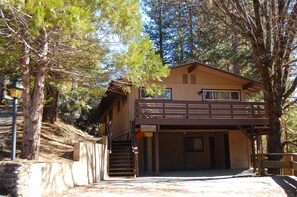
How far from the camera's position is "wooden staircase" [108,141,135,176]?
53.1 feet

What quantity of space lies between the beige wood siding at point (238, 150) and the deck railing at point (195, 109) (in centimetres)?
199

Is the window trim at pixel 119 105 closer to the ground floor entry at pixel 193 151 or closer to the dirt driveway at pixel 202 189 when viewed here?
the ground floor entry at pixel 193 151

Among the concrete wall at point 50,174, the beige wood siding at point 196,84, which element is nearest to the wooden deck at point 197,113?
the beige wood siding at point 196,84

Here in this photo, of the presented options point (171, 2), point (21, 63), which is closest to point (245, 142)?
point (171, 2)

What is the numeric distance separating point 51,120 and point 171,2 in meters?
8.58

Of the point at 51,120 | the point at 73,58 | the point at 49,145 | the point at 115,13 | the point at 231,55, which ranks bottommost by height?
the point at 49,145

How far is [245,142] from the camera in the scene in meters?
21.2

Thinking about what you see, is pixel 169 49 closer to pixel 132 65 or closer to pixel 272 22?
pixel 272 22

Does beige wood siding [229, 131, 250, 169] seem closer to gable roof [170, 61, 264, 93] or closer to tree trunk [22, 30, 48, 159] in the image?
gable roof [170, 61, 264, 93]

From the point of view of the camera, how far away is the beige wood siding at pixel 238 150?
20.7m

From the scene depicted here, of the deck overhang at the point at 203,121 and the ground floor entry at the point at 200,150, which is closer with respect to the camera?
the deck overhang at the point at 203,121

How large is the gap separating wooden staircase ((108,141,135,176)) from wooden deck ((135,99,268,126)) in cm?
191

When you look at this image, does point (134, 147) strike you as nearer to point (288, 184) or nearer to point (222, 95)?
point (222, 95)

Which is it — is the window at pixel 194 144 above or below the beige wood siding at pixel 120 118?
below
